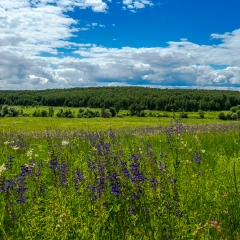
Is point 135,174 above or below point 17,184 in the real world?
above

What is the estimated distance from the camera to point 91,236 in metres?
3.75

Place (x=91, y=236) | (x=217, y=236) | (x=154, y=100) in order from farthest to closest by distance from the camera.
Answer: (x=154, y=100), (x=91, y=236), (x=217, y=236)

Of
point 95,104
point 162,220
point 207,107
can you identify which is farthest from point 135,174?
point 95,104

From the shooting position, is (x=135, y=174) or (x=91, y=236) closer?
(x=135, y=174)

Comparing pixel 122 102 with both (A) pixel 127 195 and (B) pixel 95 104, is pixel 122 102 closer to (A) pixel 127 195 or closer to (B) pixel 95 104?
(B) pixel 95 104

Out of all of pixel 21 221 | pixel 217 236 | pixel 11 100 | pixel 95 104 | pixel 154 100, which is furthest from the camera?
pixel 11 100

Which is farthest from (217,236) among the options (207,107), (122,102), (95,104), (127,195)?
(95,104)

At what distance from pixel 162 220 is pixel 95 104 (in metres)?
164

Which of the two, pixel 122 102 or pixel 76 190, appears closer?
pixel 76 190

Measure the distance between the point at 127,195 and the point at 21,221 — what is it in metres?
1.46

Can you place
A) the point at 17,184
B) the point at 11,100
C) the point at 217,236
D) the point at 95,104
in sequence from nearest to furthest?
1. the point at 217,236
2. the point at 17,184
3. the point at 95,104
4. the point at 11,100

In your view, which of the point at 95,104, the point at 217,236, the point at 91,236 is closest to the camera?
the point at 217,236

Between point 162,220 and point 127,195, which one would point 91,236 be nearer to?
point 127,195

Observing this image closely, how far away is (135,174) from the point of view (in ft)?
11.1
